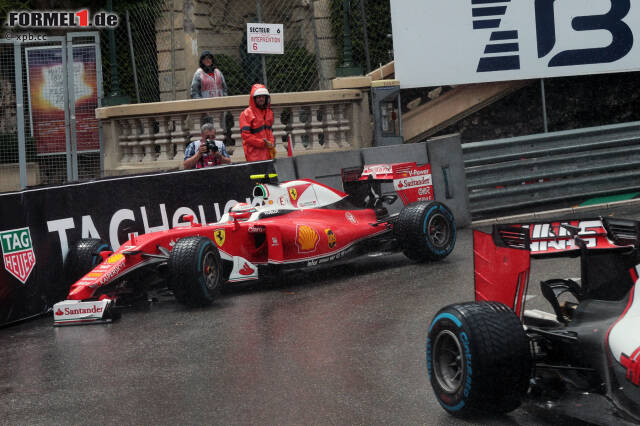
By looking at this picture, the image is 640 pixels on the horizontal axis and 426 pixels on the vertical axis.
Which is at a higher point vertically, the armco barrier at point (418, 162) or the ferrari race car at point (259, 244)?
the armco barrier at point (418, 162)

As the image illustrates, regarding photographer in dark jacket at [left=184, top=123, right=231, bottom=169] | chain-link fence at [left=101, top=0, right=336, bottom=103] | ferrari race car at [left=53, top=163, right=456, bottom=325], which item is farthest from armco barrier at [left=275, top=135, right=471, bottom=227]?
chain-link fence at [left=101, top=0, right=336, bottom=103]

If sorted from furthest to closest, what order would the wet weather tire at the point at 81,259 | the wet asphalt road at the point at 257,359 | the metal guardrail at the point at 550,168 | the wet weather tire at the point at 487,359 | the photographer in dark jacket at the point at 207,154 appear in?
the metal guardrail at the point at 550,168, the photographer in dark jacket at the point at 207,154, the wet weather tire at the point at 81,259, the wet asphalt road at the point at 257,359, the wet weather tire at the point at 487,359

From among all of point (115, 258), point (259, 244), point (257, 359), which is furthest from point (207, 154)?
point (257, 359)

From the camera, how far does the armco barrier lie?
42.7 feet

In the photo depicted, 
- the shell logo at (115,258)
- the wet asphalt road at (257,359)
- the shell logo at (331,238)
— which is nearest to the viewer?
the wet asphalt road at (257,359)

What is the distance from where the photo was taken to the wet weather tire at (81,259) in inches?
389

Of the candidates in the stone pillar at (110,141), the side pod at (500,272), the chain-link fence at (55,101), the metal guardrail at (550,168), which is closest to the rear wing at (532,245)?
the side pod at (500,272)

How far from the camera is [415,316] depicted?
7.93 meters

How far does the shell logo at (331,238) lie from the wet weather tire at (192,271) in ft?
4.79

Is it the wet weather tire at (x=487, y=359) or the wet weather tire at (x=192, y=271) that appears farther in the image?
the wet weather tire at (x=192, y=271)

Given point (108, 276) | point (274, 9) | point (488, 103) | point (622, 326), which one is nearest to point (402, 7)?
point (488, 103)

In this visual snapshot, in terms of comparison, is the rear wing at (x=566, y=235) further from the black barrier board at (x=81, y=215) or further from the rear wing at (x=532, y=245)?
the black barrier board at (x=81, y=215)

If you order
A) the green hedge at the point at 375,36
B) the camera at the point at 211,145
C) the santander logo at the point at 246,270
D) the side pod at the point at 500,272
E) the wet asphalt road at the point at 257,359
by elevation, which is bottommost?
the wet asphalt road at the point at 257,359

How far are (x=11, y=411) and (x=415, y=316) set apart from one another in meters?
3.28
